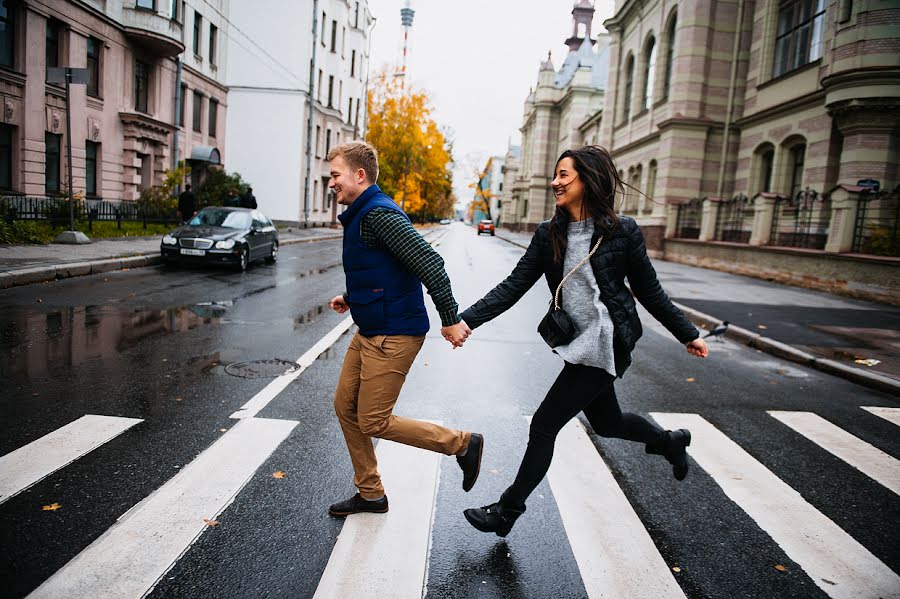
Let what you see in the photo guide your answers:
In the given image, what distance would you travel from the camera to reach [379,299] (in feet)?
10.6

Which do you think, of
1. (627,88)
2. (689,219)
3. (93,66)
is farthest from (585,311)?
(627,88)

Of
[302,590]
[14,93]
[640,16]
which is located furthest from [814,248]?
[14,93]

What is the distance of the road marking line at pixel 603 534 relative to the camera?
293 cm

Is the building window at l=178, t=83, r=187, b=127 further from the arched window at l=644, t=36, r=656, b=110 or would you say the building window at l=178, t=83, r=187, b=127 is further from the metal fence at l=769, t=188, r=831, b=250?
the metal fence at l=769, t=188, r=831, b=250

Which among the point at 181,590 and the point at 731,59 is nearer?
the point at 181,590

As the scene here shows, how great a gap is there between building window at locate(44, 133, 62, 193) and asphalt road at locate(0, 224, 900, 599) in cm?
1429

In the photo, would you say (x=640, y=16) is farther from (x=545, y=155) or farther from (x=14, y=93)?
(x=545, y=155)

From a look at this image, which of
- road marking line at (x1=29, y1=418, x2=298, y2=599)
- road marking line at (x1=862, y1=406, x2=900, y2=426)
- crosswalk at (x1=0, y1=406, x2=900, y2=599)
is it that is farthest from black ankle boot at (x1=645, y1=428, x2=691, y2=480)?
road marking line at (x1=862, y1=406, x2=900, y2=426)

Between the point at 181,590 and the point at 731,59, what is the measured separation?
2861cm

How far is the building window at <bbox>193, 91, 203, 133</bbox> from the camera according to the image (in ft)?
109

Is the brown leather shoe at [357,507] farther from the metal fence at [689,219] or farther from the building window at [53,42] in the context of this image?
the building window at [53,42]

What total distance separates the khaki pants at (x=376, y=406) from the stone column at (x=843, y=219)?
15.2 meters

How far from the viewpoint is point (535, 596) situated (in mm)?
2803

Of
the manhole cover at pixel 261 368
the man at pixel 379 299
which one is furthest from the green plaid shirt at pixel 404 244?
the manhole cover at pixel 261 368
